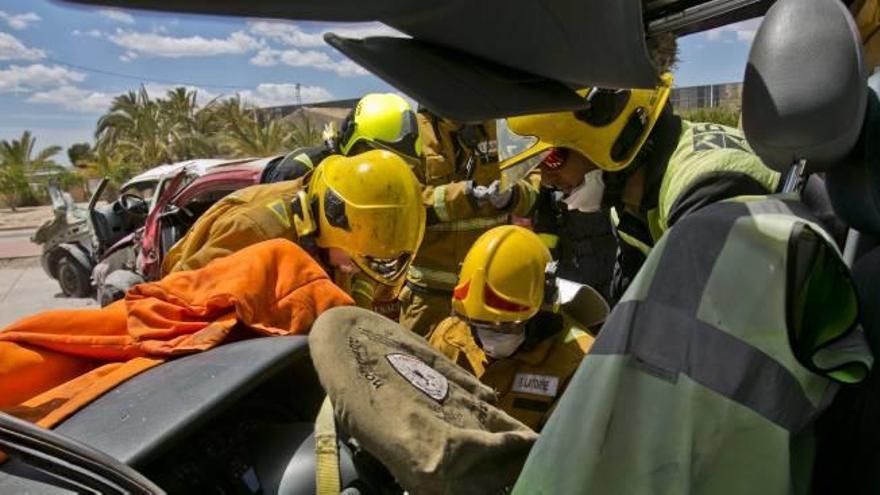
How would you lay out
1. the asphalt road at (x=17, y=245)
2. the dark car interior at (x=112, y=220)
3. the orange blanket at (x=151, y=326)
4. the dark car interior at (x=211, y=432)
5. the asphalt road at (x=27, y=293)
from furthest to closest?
the asphalt road at (x=17, y=245)
the asphalt road at (x=27, y=293)
the dark car interior at (x=112, y=220)
the orange blanket at (x=151, y=326)
the dark car interior at (x=211, y=432)

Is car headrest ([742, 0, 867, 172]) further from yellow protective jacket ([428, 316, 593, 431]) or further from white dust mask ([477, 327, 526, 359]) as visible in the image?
white dust mask ([477, 327, 526, 359])

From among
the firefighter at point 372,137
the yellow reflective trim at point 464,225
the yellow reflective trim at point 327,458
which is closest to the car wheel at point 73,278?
the firefighter at point 372,137

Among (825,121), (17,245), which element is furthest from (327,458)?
(17,245)

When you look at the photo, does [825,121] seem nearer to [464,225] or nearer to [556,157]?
[556,157]

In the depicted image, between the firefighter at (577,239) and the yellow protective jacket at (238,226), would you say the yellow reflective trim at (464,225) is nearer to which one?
the firefighter at (577,239)

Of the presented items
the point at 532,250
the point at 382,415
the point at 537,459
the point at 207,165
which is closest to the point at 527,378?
the point at 532,250

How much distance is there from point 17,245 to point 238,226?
55.2ft

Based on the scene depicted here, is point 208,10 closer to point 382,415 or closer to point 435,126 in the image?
point 382,415

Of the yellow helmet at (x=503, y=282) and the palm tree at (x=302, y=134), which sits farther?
the palm tree at (x=302, y=134)

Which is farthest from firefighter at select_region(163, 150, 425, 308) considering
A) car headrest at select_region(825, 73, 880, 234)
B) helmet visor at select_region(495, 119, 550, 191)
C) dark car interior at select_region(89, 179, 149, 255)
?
dark car interior at select_region(89, 179, 149, 255)

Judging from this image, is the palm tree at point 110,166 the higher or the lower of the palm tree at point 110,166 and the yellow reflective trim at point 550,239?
the lower

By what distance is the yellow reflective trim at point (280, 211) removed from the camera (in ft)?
8.80

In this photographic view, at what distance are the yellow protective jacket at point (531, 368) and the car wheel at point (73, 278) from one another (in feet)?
22.9

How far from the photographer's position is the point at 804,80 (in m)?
0.81
